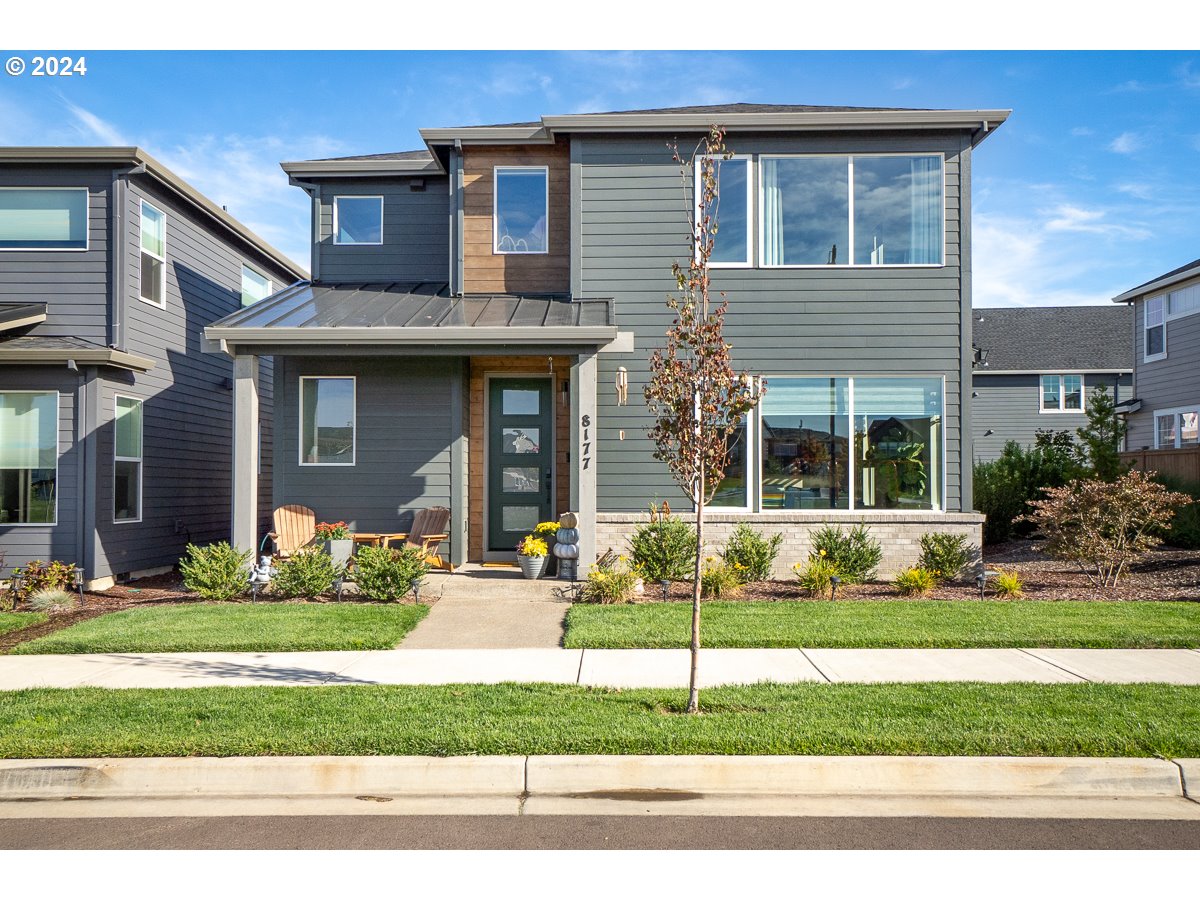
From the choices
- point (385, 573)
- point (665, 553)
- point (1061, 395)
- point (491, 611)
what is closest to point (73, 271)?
point (385, 573)

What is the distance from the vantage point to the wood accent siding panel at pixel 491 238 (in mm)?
13391

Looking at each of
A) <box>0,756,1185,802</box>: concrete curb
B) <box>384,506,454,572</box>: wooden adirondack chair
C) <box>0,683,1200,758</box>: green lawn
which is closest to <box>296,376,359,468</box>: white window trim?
<box>384,506,454,572</box>: wooden adirondack chair

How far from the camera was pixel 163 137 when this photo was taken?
1570cm

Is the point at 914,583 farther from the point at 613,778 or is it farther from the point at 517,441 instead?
the point at 613,778

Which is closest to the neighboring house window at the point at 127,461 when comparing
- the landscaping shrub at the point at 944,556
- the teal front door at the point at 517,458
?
the teal front door at the point at 517,458

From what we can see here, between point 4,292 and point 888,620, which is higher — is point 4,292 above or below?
above

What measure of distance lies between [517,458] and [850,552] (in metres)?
5.05

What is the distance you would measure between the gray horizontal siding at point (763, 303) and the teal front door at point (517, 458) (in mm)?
1254

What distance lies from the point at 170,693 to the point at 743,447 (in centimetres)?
813

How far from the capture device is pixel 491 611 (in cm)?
1004

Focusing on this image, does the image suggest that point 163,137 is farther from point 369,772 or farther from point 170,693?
point 369,772

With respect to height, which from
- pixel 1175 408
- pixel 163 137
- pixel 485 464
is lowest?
pixel 485 464

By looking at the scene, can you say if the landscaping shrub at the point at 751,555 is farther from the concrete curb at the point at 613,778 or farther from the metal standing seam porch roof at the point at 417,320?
the concrete curb at the point at 613,778

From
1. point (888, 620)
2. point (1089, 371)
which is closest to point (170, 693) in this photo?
point (888, 620)
